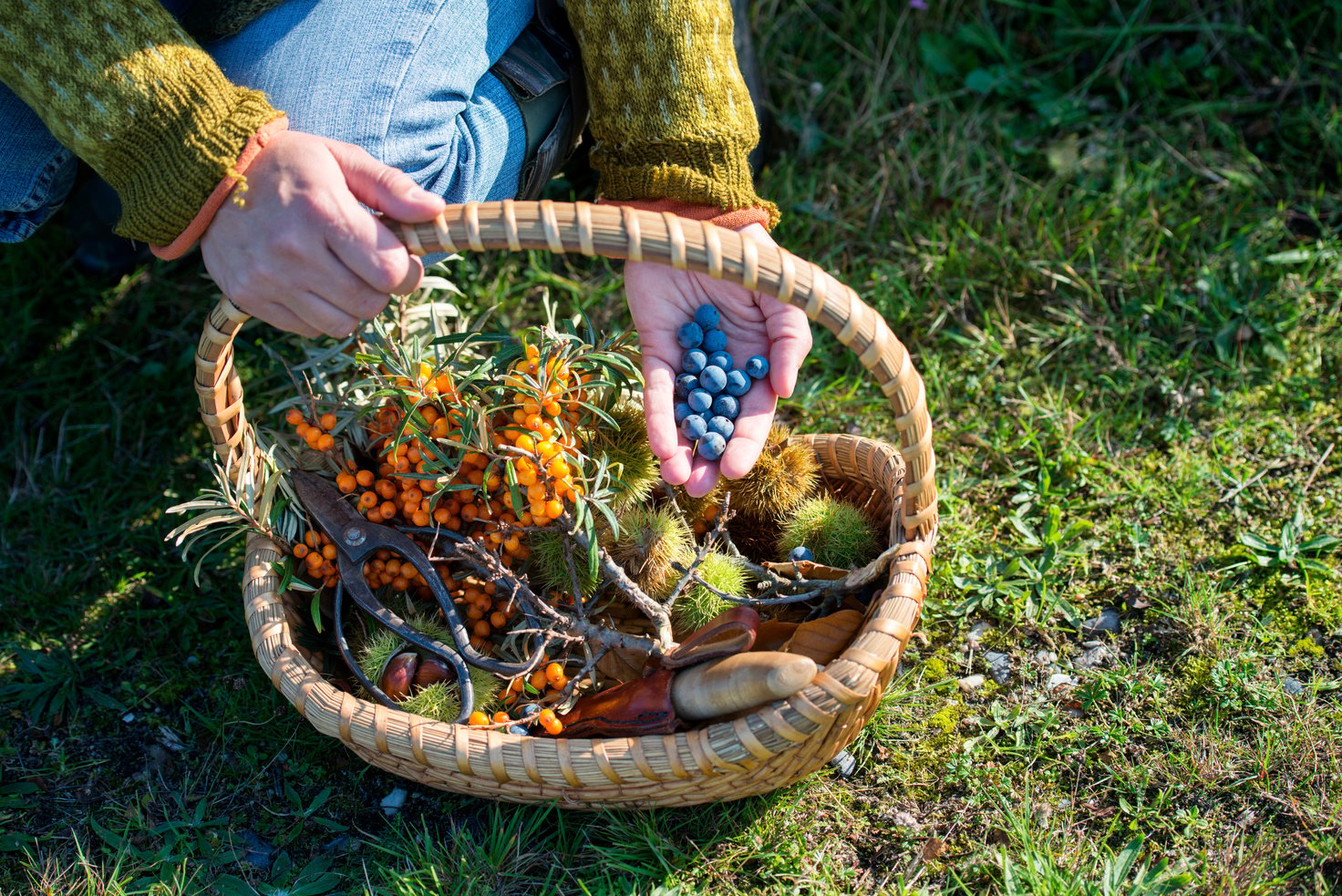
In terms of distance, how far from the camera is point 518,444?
6.16 feet

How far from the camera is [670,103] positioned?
195cm

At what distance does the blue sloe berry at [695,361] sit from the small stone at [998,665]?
903mm

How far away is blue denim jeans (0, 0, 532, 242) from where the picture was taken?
1.90 metres

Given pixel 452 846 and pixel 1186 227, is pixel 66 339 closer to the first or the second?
pixel 452 846

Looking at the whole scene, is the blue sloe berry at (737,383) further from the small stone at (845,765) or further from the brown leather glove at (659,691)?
the small stone at (845,765)

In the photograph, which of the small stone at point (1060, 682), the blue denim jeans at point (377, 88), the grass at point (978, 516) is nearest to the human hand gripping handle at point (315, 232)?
the blue denim jeans at point (377, 88)

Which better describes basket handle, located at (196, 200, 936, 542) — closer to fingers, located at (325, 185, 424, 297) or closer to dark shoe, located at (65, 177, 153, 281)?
fingers, located at (325, 185, 424, 297)

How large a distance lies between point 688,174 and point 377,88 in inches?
24.0

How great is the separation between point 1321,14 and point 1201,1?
334 millimetres

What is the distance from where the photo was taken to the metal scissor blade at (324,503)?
1996 millimetres

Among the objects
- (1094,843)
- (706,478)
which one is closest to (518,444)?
(706,478)

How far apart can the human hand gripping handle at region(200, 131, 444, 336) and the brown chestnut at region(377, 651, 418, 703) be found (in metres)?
0.64

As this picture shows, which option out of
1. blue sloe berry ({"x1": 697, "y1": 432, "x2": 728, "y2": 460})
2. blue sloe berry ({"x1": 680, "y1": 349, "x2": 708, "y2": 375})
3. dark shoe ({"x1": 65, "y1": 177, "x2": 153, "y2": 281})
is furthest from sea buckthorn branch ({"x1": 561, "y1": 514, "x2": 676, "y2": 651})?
dark shoe ({"x1": 65, "y1": 177, "x2": 153, "y2": 281})

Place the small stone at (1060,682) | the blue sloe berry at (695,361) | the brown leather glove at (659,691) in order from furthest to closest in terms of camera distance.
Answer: the small stone at (1060,682) → the blue sloe berry at (695,361) → the brown leather glove at (659,691)
